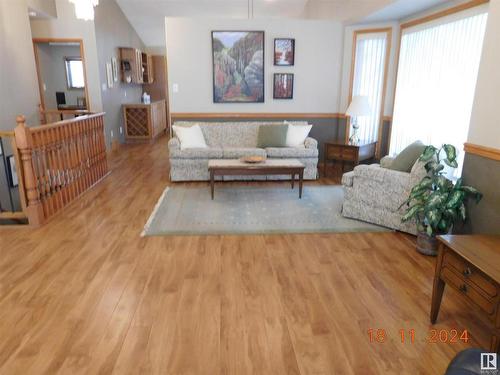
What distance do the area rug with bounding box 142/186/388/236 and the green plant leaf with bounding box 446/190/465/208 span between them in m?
0.90

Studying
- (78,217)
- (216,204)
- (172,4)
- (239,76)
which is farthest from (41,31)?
(216,204)

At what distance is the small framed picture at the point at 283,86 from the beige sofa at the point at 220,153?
0.92 meters

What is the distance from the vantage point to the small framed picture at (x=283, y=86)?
6094 millimetres

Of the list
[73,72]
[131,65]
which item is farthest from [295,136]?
[73,72]

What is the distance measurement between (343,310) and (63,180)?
11.5 feet

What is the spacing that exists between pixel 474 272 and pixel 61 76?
28.8ft

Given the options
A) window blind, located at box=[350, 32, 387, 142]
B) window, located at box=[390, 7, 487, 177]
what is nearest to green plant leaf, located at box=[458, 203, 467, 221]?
window, located at box=[390, 7, 487, 177]

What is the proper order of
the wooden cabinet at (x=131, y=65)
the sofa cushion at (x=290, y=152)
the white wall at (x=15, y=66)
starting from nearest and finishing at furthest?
the white wall at (x=15, y=66) < the sofa cushion at (x=290, y=152) < the wooden cabinet at (x=131, y=65)

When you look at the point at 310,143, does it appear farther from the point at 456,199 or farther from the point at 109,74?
the point at 109,74

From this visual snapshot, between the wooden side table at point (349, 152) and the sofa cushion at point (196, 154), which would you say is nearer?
the sofa cushion at point (196, 154)

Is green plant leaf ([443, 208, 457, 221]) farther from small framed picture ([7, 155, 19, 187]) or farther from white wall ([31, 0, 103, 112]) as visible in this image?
white wall ([31, 0, 103, 112])

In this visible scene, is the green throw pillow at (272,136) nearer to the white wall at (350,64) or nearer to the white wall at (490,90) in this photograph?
the white wall at (350,64)

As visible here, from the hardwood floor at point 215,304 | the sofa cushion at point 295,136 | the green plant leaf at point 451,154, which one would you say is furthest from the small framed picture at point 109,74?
the green plant leaf at point 451,154

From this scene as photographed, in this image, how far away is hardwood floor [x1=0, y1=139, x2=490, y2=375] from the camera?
1.93 m
